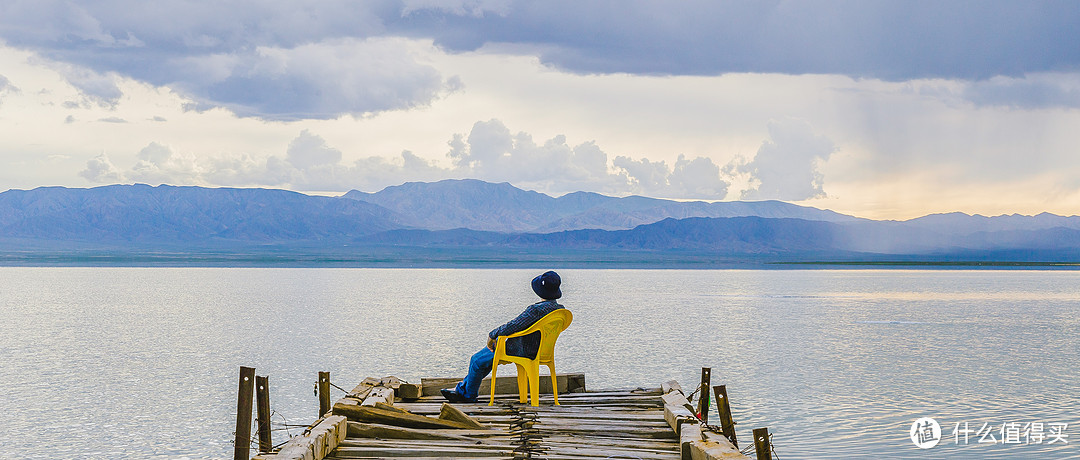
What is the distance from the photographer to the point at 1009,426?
48.9 feet

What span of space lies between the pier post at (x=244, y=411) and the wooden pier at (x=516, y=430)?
9 centimetres

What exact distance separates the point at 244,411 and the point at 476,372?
7.12ft

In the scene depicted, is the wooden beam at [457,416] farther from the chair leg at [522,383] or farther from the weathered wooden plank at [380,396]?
the chair leg at [522,383]

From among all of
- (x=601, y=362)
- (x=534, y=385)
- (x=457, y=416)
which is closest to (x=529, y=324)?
(x=534, y=385)

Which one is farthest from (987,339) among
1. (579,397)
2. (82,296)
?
(82,296)

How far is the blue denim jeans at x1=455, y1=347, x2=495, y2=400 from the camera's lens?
34.0 ft

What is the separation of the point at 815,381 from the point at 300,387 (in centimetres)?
919

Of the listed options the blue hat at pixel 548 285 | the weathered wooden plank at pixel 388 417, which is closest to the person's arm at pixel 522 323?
the blue hat at pixel 548 285

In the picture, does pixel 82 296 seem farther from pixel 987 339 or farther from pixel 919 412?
pixel 919 412

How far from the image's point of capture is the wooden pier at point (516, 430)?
306 inches

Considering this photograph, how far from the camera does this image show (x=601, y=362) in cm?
2338
